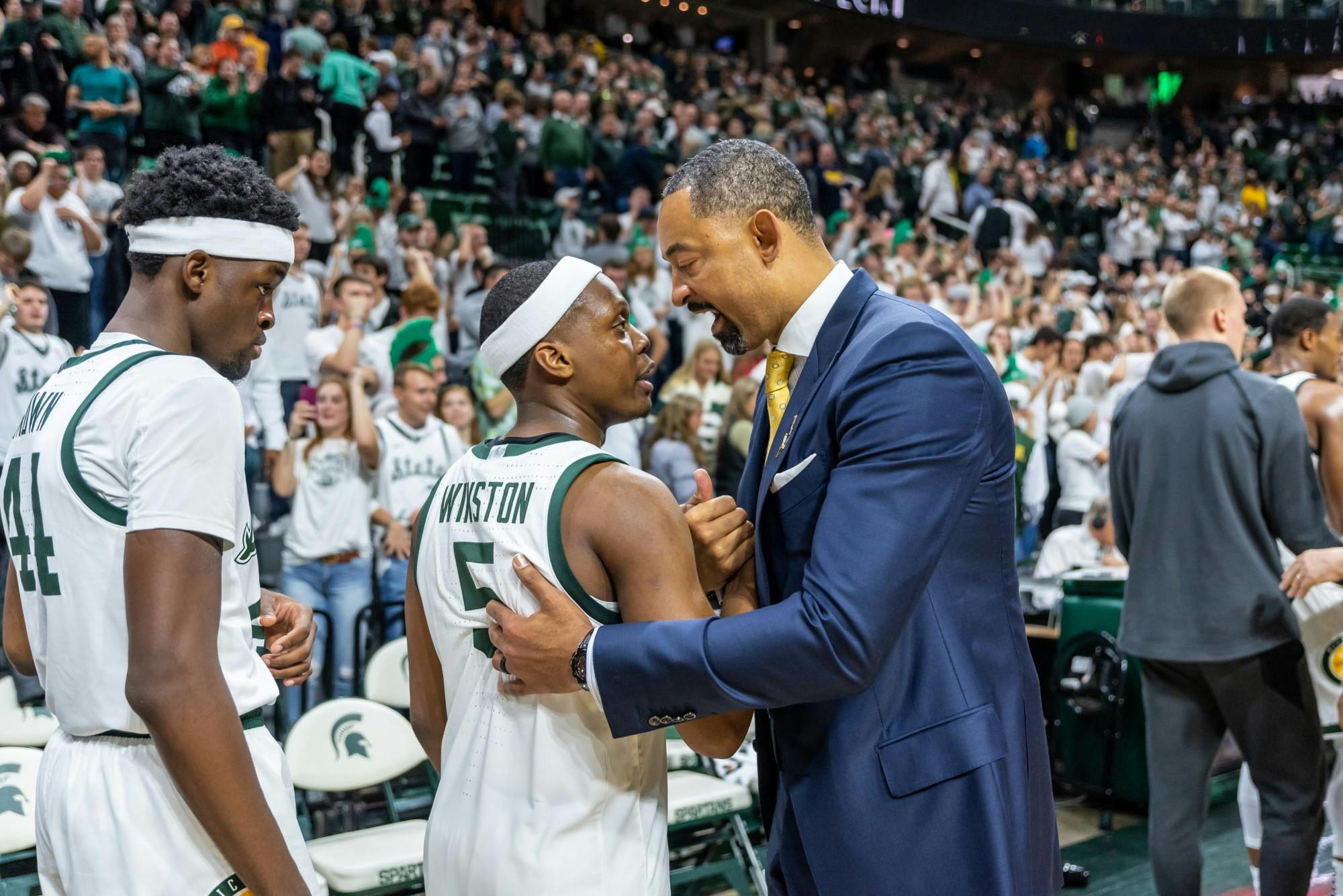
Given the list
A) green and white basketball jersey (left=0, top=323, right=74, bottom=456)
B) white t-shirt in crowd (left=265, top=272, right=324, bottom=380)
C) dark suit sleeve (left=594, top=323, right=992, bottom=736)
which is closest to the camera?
dark suit sleeve (left=594, top=323, right=992, bottom=736)

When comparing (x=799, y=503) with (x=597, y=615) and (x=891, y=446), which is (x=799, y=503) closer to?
(x=891, y=446)

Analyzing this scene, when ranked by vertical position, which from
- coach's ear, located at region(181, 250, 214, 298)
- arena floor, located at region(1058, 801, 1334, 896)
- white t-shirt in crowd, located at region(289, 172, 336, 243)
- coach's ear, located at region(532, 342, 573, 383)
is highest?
white t-shirt in crowd, located at region(289, 172, 336, 243)

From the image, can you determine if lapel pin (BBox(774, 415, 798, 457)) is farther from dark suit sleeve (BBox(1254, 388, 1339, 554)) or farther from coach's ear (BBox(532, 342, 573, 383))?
dark suit sleeve (BBox(1254, 388, 1339, 554))

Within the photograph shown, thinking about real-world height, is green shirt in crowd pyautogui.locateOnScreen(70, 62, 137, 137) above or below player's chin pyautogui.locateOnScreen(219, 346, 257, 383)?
above

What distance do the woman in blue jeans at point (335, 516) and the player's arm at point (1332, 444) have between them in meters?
3.70

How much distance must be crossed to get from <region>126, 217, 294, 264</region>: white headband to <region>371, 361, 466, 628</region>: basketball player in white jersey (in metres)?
3.90

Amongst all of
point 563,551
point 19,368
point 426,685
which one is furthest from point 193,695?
point 19,368

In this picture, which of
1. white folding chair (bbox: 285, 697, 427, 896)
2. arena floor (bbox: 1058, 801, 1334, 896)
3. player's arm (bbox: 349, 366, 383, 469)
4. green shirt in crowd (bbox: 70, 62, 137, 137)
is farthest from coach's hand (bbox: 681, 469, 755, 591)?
green shirt in crowd (bbox: 70, 62, 137, 137)

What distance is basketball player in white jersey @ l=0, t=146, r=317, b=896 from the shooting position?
1.56 meters

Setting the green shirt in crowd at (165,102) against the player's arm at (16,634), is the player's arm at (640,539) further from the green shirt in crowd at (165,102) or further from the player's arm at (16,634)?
the green shirt in crowd at (165,102)

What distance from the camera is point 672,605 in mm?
1790

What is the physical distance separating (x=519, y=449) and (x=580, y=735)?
0.45 m

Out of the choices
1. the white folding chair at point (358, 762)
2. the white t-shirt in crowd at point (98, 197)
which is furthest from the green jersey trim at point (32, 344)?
the white folding chair at point (358, 762)

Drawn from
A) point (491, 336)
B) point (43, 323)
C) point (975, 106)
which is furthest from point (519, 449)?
point (975, 106)
